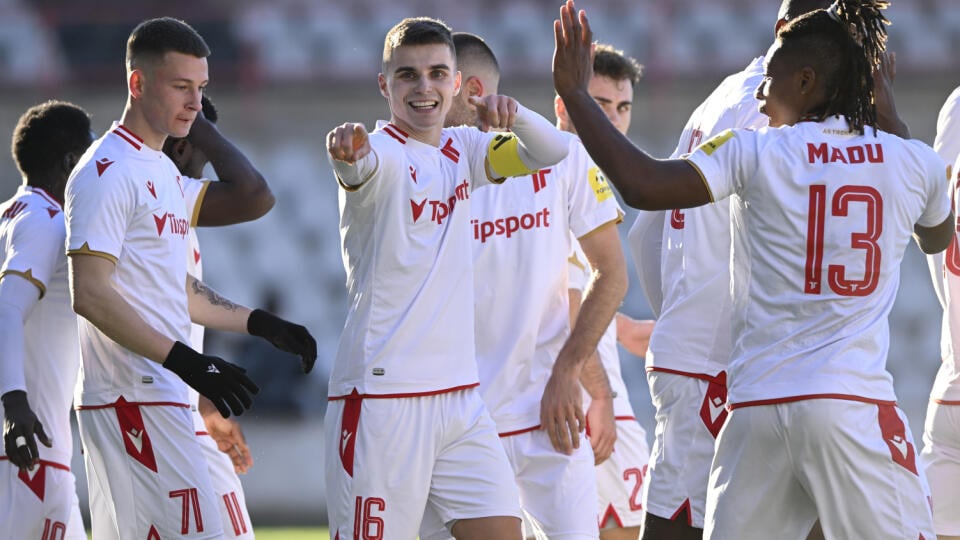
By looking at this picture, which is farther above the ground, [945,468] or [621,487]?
[945,468]

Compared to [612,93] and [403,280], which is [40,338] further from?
[612,93]

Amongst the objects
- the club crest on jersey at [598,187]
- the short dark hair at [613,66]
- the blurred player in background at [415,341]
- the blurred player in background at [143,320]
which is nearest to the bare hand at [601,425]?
the club crest on jersey at [598,187]

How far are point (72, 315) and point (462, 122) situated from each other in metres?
1.70

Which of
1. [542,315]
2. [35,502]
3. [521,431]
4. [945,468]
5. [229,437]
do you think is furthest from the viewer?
[229,437]

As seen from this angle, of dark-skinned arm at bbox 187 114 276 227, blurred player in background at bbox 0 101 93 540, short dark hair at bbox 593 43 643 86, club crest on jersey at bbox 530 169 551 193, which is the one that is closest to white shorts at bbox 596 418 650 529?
club crest on jersey at bbox 530 169 551 193

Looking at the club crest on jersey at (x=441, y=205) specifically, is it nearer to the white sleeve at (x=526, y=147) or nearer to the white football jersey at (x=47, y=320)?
the white sleeve at (x=526, y=147)

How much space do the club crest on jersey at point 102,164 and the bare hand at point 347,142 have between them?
3.19ft

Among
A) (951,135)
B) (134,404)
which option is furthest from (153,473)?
(951,135)

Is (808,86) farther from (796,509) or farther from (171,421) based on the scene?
(171,421)

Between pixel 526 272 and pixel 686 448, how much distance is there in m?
1.04

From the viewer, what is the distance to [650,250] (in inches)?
218

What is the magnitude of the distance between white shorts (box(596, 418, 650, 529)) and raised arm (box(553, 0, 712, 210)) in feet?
9.31

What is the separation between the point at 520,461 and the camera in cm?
550

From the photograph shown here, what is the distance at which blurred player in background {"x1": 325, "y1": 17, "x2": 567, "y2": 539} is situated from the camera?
4629 millimetres
